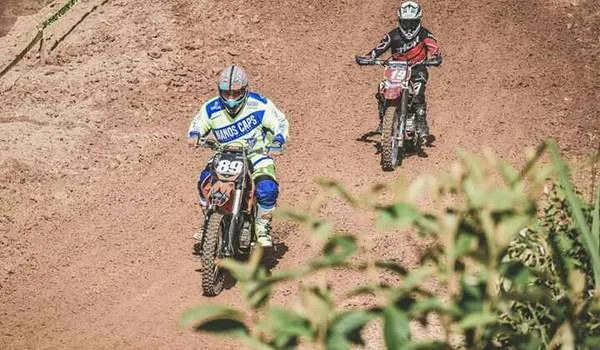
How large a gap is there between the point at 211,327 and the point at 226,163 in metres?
8.17

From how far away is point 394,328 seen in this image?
2.42m

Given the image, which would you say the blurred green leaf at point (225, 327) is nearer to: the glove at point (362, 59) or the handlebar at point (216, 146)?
the handlebar at point (216, 146)

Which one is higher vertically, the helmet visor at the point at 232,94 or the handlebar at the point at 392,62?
the helmet visor at the point at 232,94

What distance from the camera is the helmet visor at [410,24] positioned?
46.9 ft

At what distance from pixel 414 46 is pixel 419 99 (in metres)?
0.84

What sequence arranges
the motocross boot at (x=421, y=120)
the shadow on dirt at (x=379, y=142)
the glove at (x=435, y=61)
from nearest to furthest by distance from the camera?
the glove at (x=435, y=61) → the motocross boot at (x=421, y=120) → the shadow on dirt at (x=379, y=142)

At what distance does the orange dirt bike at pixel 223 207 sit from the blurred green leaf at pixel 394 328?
7.84 metres

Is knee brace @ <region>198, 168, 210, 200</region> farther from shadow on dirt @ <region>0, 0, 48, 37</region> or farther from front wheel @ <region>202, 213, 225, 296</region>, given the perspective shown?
shadow on dirt @ <region>0, 0, 48, 37</region>

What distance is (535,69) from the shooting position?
58.7 feet

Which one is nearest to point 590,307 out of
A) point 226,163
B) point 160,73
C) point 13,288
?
point 226,163

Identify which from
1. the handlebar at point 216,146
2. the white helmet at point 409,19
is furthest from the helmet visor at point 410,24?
the handlebar at point 216,146

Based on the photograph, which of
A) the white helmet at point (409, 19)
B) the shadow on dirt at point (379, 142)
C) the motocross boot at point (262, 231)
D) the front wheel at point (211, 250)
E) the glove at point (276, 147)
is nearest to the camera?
the front wheel at point (211, 250)

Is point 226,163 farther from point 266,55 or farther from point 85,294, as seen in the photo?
point 266,55

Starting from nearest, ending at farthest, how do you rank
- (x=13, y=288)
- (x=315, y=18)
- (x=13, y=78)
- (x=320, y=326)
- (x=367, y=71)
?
(x=320, y=326) < (x=13, y=288) < (x=13, y=78) < (x=367, y=71) < (x=315, y=18)
